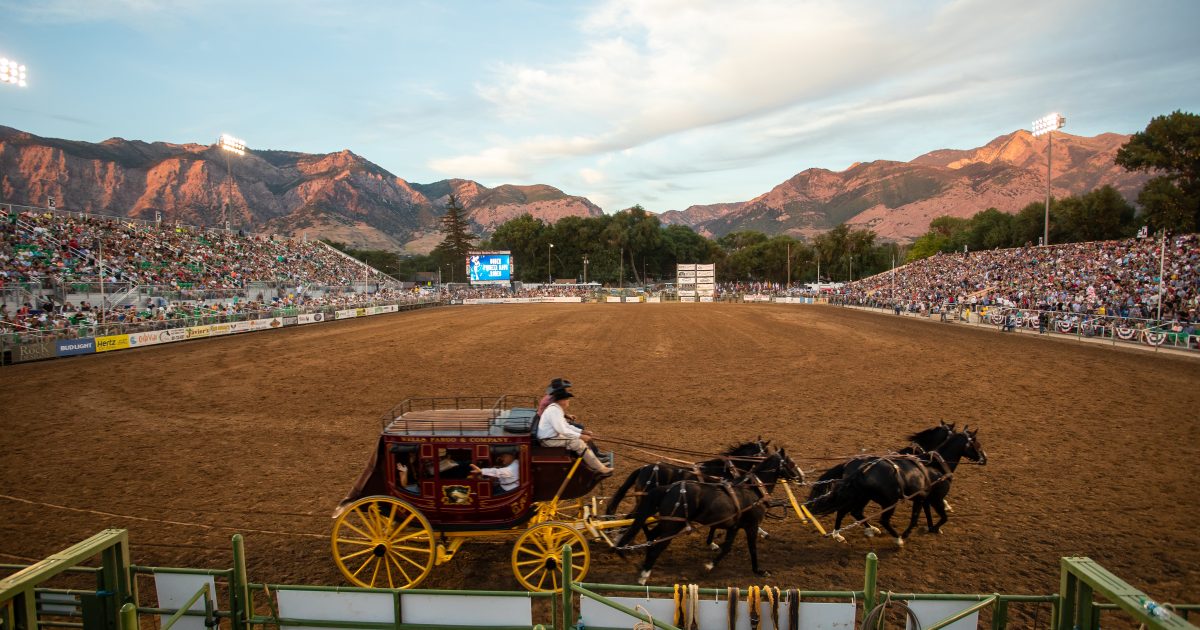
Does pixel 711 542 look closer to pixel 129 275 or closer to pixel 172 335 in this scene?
pixel 172 335

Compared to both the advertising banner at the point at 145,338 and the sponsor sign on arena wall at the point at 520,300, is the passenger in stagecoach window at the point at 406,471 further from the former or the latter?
the sponsor sign on arena wall at the point at 520,300

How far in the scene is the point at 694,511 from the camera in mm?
5812

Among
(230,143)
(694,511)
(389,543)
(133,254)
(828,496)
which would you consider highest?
(230,143)

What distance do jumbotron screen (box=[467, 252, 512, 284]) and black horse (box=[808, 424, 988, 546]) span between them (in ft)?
210

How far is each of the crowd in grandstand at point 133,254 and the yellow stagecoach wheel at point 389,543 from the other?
108ft

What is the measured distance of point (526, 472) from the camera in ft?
18.8

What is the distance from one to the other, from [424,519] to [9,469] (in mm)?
9401

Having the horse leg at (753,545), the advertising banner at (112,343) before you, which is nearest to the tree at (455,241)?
the advertising banner at (112,343)

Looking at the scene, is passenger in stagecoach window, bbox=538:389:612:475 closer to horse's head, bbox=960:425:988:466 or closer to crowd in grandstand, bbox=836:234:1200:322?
horse's head, bbox=960:425:988:466

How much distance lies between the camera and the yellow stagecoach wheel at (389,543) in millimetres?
5594

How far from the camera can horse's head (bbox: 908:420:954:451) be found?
295 inches

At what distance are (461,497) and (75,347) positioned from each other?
88.3ft

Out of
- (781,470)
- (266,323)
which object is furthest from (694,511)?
(266,323)

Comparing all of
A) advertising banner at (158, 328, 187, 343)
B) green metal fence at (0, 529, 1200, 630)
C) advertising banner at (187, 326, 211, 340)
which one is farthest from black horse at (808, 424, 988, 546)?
advertising banner at (187, 326, 211, 340)
